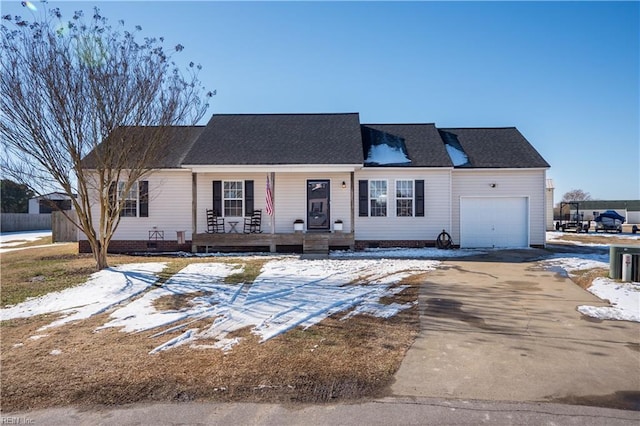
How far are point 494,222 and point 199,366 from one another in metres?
14.7

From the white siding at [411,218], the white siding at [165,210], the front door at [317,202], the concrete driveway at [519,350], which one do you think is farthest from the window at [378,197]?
the concrete driveway at [519,350]

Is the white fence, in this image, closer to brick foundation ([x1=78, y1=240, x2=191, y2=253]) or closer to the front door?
brick foundation ([x1=78, y1=240, x2=191, y2=253])

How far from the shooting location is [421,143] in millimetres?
16906

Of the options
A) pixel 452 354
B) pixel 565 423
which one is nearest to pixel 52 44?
pixel 452 354

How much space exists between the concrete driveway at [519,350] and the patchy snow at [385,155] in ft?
27.2

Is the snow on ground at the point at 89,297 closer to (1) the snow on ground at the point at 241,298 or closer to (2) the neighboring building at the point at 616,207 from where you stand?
(1) the snow on ground at the point at 241,298

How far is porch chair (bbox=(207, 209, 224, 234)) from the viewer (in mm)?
15477

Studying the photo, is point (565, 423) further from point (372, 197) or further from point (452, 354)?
point (372, 197)

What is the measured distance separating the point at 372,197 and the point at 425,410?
41.2 ft

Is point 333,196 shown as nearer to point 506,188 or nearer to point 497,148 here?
point 506,188

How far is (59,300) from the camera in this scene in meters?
7.57

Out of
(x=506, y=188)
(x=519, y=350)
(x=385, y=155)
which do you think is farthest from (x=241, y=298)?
(x=506, y=188)

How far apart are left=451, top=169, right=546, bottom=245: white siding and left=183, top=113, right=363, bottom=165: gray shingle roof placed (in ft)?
15.2

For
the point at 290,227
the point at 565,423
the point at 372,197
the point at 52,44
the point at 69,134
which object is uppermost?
the point at 52,44
